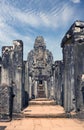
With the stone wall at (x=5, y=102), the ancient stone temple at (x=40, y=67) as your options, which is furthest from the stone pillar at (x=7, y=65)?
the ancient stone temple at (x=40, y=67)

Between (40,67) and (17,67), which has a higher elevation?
(40,67)

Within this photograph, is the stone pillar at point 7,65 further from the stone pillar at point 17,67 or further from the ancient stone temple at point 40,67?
the ancient stone temple at point 40,67

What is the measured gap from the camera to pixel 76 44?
478 inches

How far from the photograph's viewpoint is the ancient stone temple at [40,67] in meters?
34.7

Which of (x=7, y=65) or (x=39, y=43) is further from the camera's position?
(x=39, y=43)

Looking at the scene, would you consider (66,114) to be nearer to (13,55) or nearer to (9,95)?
(9,95)

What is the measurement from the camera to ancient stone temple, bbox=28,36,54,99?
34.7 m

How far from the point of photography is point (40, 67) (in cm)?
4022

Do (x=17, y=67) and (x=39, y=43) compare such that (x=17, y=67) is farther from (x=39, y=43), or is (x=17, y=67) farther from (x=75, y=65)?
(x=39, y=43)

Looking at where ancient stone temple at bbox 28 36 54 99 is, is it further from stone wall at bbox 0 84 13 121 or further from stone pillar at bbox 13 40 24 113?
stone wall at bbox 0 84 13 121

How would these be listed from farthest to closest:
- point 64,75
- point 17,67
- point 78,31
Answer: point 64,75
point 17,67
point 78,31

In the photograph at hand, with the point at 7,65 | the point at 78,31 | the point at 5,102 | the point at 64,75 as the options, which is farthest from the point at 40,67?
the point at 5,102

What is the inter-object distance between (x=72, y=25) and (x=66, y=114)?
175 inches

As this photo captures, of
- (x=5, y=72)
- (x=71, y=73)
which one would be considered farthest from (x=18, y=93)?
(x=71, y=73)
